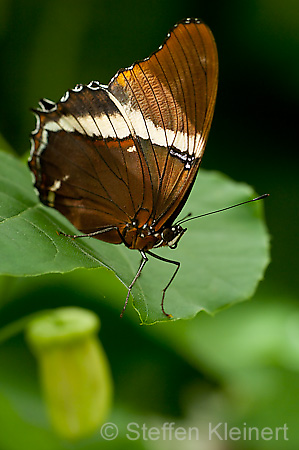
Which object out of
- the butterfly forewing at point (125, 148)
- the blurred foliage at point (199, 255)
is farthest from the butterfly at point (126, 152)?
Answer: the blurred foliage at point (199, 255)

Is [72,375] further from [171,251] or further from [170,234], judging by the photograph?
[170,234]

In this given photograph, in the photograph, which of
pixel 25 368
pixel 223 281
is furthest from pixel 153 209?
pixel 25 368

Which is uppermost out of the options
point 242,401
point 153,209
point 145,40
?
point 145,40

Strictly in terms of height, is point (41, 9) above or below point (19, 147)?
above

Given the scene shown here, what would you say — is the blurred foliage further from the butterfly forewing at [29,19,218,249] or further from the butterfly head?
the butterfly head

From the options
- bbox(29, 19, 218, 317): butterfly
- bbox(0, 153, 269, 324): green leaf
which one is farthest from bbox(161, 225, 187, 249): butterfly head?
bbox(0, 153, 269, 324): green leaf

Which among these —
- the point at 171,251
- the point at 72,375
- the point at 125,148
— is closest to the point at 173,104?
the point at 125,148

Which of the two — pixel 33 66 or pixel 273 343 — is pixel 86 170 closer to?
pixel 273 343
